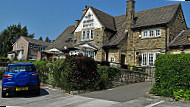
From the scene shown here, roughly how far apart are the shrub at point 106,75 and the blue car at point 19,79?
14.2 ft

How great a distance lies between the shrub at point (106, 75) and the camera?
1153cm

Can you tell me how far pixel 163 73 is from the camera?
8.27 m

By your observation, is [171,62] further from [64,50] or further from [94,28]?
[64,50]

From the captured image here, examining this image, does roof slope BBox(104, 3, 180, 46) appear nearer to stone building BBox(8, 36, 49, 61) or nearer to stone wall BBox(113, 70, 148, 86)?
stone wall BBox(113, 70, 148, 86)

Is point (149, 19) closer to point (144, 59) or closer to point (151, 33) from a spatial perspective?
point (151, 33)

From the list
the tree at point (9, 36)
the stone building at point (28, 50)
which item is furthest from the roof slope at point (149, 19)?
the tree at point (9, 36)

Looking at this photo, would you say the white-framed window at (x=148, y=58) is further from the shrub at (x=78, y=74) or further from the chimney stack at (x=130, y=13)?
the shrub at (x=78, y=74)

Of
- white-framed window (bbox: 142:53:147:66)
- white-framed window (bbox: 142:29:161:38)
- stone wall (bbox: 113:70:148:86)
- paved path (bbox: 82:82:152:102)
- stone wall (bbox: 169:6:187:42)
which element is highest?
stone wall (bbox: 169:6:187:42)

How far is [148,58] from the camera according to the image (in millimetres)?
18812

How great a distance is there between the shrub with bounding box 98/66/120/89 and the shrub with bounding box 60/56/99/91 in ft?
2.47

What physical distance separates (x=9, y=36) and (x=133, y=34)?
59.1 meters

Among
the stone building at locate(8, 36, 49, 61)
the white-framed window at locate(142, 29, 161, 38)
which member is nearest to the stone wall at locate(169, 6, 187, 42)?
the white-framed window at locate(142, 29, 161, 38)

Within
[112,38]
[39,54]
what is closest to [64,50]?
[112,38]

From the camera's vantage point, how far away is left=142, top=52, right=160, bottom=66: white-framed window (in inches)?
721
